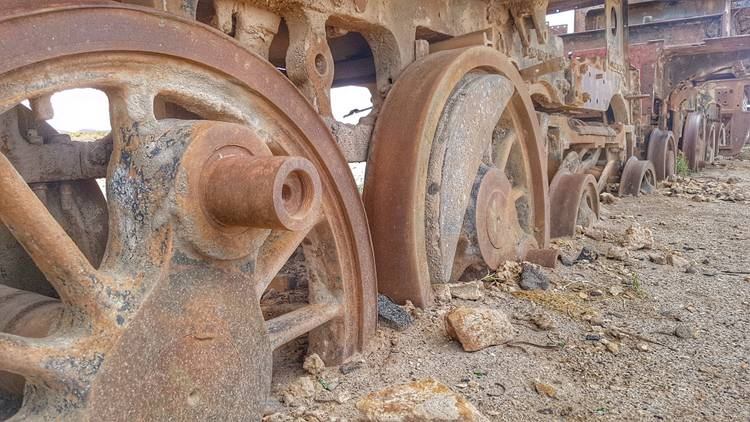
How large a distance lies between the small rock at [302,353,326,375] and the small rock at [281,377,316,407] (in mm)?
→ 69

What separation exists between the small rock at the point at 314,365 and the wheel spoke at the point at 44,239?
841mm

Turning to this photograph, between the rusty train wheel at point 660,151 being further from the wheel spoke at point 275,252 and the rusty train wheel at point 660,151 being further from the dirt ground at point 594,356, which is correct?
the wheel spoke at point 275,252

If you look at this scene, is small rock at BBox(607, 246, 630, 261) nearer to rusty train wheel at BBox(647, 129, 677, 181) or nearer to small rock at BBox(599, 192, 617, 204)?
small rock at BBox(599, 192, 617, 204)

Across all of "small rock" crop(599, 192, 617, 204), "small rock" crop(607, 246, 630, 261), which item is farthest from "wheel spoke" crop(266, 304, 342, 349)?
"small rock" crop(599, 192, 617, 204)

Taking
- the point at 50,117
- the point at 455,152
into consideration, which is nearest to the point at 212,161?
the point at 50,117

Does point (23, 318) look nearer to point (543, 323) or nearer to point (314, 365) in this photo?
point (314, 365)

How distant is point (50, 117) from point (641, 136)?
23.5 feet

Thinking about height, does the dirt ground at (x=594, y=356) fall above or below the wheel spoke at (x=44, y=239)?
below

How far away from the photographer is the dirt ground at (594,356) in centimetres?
172

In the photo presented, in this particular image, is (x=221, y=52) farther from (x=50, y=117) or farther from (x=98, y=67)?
(x=50, y=117)

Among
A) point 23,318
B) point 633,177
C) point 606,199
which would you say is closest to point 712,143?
point 633,177

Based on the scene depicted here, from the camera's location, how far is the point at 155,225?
50.5 inches

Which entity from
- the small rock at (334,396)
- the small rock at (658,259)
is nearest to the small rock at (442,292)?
the small rock at (334,396)

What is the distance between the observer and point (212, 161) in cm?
131
